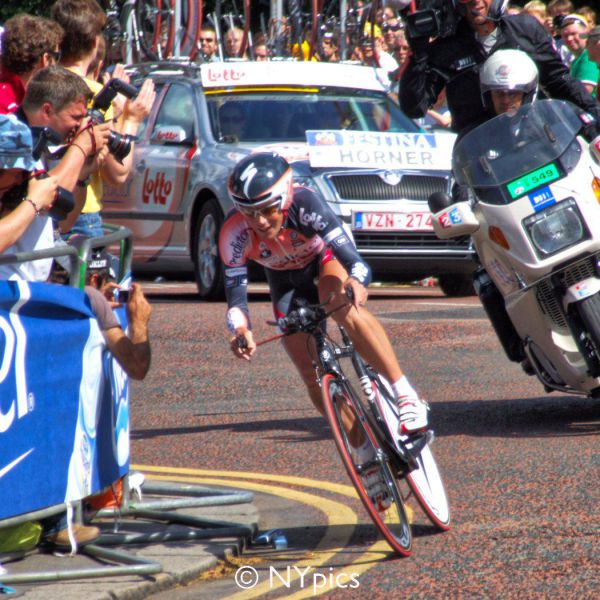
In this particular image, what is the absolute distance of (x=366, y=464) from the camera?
616cm

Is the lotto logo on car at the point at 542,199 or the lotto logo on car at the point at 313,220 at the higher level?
the lotto logo on car at the point at 313,220

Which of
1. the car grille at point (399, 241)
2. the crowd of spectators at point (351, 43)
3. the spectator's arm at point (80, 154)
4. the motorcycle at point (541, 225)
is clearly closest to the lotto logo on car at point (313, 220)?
the spectator's arm at point (80, 154)

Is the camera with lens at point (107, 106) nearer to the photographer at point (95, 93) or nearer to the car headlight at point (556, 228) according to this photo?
the photographer at point (95, 93)

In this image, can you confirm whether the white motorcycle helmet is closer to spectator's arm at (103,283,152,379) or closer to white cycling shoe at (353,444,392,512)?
white cycling shoe at (353,444,392,512)

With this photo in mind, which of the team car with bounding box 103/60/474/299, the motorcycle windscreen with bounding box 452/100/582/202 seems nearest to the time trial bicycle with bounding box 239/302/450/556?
the motorcycle windscreen with bounding box 452/100/582/202

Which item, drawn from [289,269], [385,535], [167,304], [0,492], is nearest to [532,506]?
[385,535]

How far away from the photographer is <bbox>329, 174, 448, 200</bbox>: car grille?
48.7 feet

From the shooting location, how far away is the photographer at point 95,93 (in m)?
7.71

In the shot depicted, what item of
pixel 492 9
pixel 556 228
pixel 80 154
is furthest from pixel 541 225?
pixel 80 154

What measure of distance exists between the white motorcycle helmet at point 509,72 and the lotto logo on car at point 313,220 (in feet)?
7.72

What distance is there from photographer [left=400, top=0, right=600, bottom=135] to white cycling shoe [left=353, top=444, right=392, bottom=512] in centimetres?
338

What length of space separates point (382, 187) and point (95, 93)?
6.97m

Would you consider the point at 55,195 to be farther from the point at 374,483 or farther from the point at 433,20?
the point at 433,20

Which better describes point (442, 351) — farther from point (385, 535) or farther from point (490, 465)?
point (385, 535)
